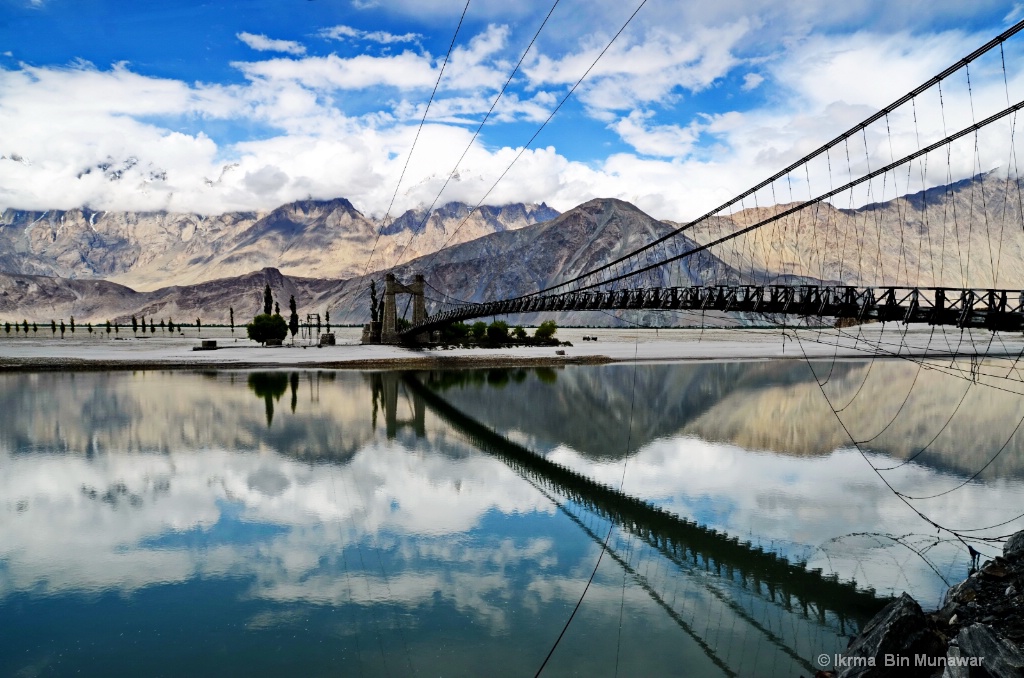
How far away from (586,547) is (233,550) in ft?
21.1

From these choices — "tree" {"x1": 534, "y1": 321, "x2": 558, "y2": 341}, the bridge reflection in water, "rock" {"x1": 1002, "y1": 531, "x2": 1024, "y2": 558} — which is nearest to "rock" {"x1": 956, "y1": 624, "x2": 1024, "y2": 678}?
the bridge reflection in water

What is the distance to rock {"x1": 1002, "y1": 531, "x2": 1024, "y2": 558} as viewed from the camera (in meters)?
10.5

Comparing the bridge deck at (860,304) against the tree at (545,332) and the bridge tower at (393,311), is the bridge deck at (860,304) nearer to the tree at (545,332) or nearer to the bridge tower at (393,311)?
the bridge tower at (393,311)

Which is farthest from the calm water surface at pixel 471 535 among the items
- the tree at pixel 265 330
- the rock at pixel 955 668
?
the tree at pixel 265 330

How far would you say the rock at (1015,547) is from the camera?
10.5 metres

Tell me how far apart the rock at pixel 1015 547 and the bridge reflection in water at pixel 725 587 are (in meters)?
2.24

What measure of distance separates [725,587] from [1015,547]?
443cm

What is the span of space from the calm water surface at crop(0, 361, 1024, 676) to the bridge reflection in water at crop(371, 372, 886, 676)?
0.05 m

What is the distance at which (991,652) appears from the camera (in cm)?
699

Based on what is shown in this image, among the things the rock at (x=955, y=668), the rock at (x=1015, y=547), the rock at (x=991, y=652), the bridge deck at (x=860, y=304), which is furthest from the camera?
the bridge deck at (x=860, y=304)

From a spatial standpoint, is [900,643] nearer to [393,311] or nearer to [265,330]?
[393,311]

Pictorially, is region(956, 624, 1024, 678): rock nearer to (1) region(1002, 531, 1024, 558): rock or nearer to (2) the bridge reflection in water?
(2) the bridge reflection in water

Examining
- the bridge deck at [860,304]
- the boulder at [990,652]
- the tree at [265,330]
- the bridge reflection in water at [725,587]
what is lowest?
the bridge reflection in water at [725,587]

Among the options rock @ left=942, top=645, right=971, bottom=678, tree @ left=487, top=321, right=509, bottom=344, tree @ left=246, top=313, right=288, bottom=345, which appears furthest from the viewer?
tree @ left=246, top=313, right=288, bottom=345
